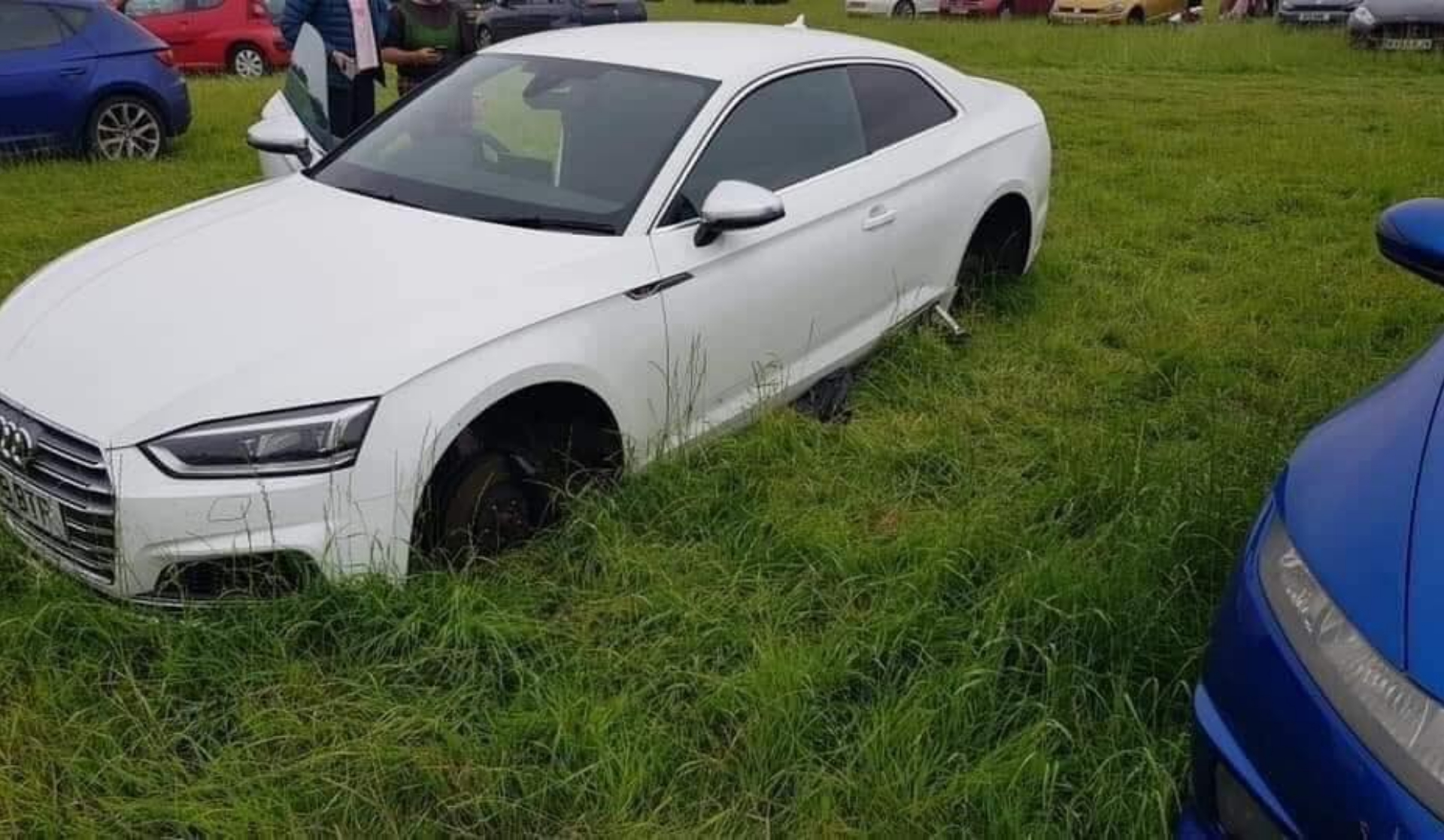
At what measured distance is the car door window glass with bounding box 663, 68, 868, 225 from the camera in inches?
158

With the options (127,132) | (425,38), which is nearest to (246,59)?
(127,132)

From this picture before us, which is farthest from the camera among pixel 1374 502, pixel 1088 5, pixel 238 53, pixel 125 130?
pixel 1088 5

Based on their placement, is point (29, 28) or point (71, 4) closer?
point (29, 28)

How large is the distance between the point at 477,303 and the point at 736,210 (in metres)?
0.82

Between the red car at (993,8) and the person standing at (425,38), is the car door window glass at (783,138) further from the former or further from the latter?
the red car at (993,8)

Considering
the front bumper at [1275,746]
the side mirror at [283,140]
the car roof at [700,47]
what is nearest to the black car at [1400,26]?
the car roof at [700,47]

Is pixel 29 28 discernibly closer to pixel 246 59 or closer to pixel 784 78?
pixel 246 59

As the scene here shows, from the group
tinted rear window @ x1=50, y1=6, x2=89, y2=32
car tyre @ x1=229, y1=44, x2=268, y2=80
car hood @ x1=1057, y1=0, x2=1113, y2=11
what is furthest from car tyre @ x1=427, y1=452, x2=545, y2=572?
car hood @ x1=1057, y1=0, x2=1113, y2=11

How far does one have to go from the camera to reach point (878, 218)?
4566 mm

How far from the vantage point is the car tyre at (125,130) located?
9.39m

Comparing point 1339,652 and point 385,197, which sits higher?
point 385,197

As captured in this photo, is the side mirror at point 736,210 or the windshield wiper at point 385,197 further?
the windshield wiper at point 385,197

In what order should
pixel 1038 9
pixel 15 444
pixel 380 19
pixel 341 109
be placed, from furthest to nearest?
pixel 1038 9 < pixel 380 19 < pixel 341 109 < pixel 15 444

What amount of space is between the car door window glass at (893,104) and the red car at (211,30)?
1167cm
